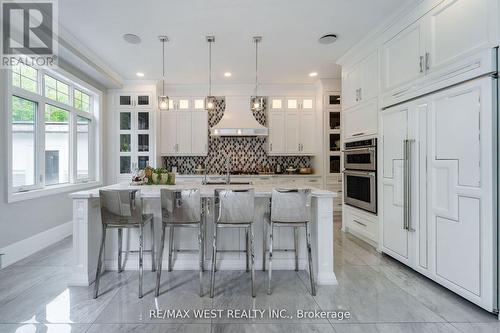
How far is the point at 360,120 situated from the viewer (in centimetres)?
363

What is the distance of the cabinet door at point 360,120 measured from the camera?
10.9ft

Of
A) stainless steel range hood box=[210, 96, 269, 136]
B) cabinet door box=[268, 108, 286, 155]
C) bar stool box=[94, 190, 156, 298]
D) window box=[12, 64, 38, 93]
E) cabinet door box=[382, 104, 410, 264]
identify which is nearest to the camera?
bar stool box=[94, 190, 156, 298]

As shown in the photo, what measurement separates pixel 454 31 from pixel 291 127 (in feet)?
11.3

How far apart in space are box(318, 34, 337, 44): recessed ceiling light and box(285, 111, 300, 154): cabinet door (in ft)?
6.55

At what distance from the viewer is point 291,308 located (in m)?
2.04

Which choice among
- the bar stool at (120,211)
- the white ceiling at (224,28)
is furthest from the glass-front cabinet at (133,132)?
the bar stool at (120,211)

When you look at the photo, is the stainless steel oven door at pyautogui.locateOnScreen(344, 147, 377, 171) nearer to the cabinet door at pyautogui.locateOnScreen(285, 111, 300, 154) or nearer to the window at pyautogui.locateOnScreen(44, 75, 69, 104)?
the cabinet door at pyautogui.locateOnScreen(285, 111, 300, 154)

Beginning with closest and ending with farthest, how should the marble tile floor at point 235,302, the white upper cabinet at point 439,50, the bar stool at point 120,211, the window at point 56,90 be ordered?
1. the marble tile floor at point 235,302
2. the white upper cabinet at point 439,50
3. the bar stool at point 120,211
4. the window at point 56,90

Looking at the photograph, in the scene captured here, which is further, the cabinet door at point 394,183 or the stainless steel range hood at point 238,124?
the stainless steel range hood at point 238,124

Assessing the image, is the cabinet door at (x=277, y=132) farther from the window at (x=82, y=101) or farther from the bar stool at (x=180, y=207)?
the window at (x=82, y=101)

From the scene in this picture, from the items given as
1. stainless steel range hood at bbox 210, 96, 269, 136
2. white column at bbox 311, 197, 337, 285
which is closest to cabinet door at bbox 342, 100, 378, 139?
white column at bbox 311, 197, 337, 285

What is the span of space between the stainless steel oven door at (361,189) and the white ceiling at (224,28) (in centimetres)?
194

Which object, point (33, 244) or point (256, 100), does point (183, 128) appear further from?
point (33, 244)

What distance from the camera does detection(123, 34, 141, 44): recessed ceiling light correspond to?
11.1ft
